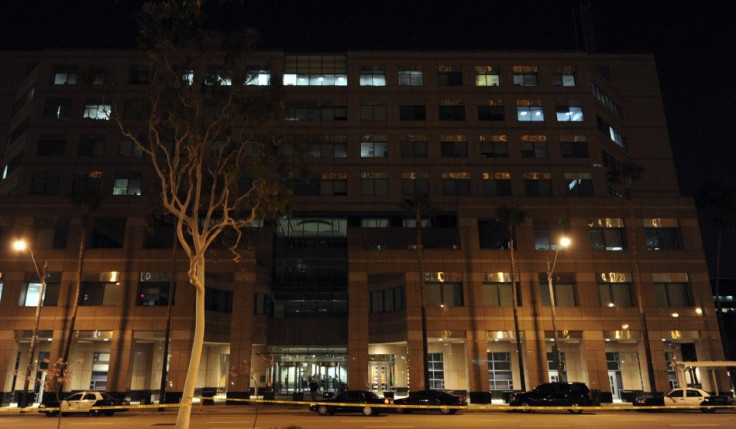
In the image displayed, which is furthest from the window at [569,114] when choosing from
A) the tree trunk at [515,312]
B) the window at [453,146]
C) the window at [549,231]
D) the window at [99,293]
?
the window at [99,293]

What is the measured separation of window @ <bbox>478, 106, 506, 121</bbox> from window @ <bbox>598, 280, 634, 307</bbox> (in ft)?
79.3

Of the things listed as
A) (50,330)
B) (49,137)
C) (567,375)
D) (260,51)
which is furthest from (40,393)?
(567,375)

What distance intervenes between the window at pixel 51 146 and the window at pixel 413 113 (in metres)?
40.3

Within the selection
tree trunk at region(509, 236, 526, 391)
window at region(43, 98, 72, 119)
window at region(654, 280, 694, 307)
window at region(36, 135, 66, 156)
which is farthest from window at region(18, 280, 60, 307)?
window at region(654, 280, 694, 307)

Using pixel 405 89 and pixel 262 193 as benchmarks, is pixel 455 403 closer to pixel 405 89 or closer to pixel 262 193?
pixel 262 193

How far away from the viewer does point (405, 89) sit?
63750mm

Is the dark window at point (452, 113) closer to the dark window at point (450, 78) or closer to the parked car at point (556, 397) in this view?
the dark window at point (450, 78)

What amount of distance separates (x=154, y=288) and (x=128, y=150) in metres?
21.1

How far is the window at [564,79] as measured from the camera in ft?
209

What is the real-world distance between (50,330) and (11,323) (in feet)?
11.5

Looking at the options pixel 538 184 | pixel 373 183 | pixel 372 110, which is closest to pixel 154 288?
pixel 373 183

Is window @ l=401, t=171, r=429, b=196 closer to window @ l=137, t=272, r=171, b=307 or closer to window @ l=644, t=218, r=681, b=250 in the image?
window @ l=644, t=218, r=681, b=250

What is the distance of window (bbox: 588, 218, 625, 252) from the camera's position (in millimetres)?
49906

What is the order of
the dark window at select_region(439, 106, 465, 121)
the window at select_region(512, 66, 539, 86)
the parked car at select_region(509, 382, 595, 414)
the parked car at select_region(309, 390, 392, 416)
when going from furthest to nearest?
the window at select_region(512, 66, 539, 86), the dark window at select_region(439, 106, 465, 121), the parked car at select_region(509, 382, 595, 414), the parked car at select_region(309, 390, 392, 416)
